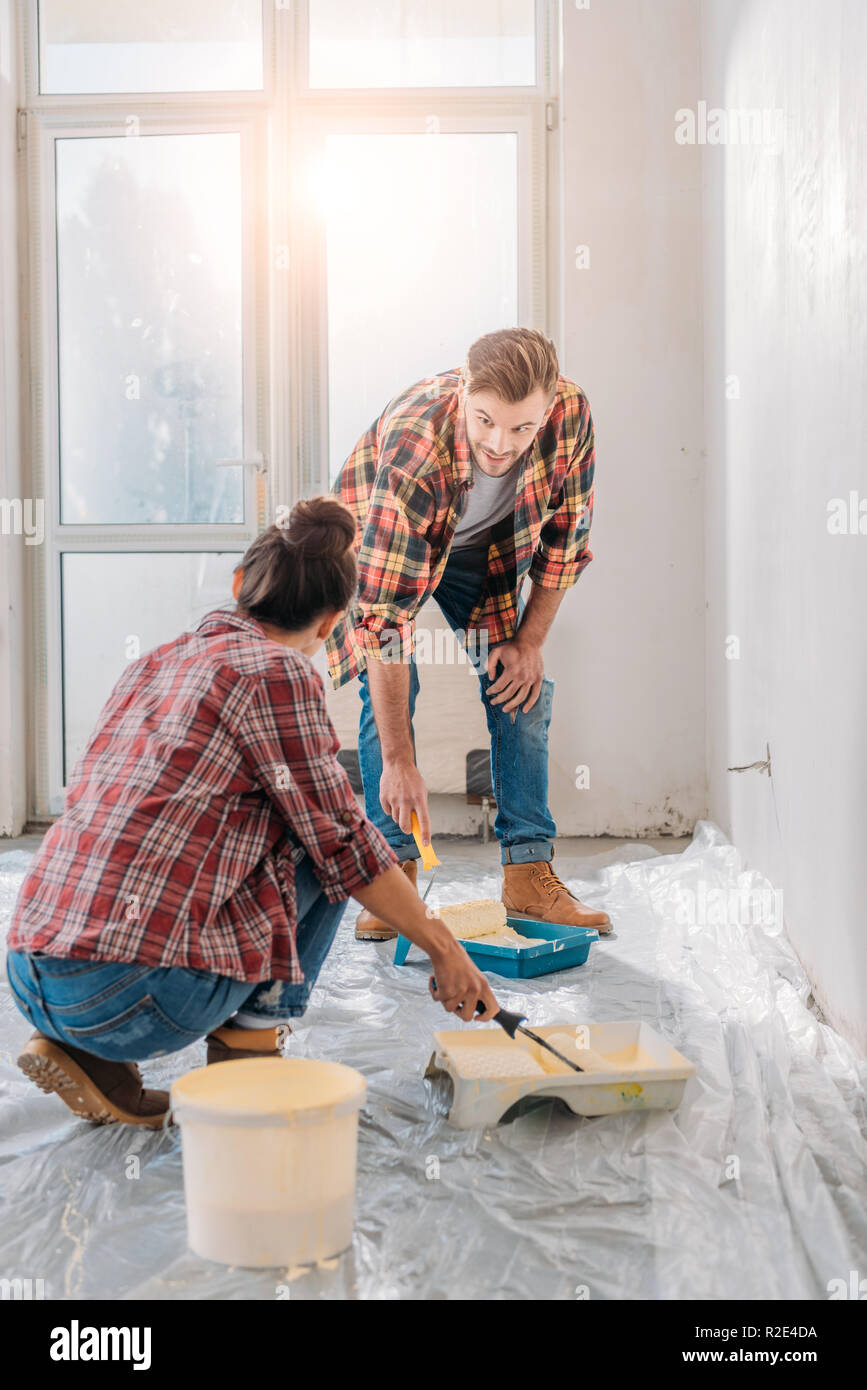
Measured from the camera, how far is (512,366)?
66.4 inches

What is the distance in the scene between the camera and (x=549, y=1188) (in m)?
1.12

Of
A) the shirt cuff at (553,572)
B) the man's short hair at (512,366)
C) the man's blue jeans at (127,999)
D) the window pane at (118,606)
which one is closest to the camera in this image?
the man's blue jeans at (127,999)

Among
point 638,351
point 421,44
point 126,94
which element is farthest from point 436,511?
point 126,94

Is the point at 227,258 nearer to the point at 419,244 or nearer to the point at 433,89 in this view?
the point at 419,244

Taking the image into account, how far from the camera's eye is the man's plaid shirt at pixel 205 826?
1.03 meters

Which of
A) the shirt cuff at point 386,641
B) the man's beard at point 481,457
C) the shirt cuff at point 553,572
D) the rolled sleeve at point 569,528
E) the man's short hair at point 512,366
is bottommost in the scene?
the shirt cuff at point 386,641

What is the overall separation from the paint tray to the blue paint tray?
48 centimetres

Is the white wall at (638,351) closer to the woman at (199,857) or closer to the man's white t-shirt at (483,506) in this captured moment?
the man's white t-shirt at (483,506)

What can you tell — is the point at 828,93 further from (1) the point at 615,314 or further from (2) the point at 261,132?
(2) the point at 261,132

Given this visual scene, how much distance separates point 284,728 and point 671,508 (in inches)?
85.9

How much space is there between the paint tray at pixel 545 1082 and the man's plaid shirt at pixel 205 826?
0.89 feet

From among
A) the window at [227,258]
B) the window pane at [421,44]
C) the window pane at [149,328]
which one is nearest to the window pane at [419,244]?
the window at [227,258]

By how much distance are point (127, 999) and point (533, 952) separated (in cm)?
89

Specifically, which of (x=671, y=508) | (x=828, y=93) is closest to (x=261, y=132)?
(x=671, y=508)
